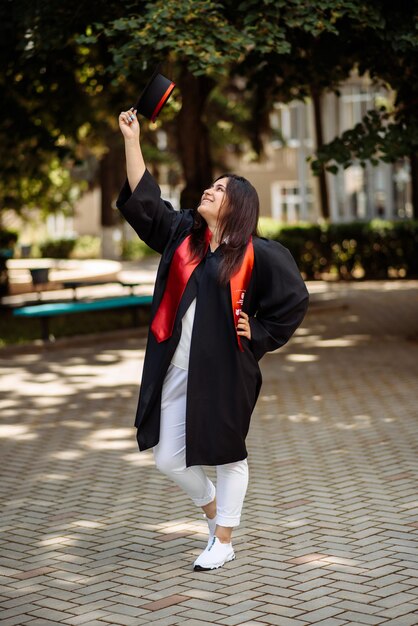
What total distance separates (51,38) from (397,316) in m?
8.40

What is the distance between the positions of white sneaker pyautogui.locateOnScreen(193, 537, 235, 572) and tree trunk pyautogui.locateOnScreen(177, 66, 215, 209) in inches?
480

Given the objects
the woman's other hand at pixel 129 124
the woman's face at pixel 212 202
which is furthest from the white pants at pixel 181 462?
the woman's other hand at pixel 129 124

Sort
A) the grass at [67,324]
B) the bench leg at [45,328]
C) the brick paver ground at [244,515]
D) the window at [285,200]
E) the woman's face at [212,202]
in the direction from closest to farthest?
the brick paver ground at [244,515], the woman's face at [212,202], the bench leg at [45,328], the grass at [67,324], the window at [285,200]

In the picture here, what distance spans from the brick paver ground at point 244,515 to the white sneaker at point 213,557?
→ 0.16 feet

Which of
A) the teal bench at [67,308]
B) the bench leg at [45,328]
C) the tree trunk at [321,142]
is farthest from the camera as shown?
the tree trunk at [321,142]

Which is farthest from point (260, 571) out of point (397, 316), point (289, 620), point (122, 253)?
point (122, 253)

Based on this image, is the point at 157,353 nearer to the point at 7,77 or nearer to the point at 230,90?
the point at 7,77

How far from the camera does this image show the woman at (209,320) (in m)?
5.23

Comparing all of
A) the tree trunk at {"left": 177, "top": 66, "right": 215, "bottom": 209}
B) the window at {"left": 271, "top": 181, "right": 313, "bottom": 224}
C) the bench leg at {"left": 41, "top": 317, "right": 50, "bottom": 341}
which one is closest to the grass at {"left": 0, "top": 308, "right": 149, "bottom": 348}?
the bench leg at {"left": 41, "top": 317, "right": 50, "bottom": 341}

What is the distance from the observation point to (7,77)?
16.2 meters

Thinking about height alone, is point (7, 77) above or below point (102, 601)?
above

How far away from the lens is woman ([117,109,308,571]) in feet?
17.2

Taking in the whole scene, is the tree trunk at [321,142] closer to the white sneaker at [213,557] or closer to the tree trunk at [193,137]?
the tree trunk at [193,137]

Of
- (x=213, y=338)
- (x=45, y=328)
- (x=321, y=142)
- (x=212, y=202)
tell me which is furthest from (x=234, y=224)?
(x=321, y=142)
